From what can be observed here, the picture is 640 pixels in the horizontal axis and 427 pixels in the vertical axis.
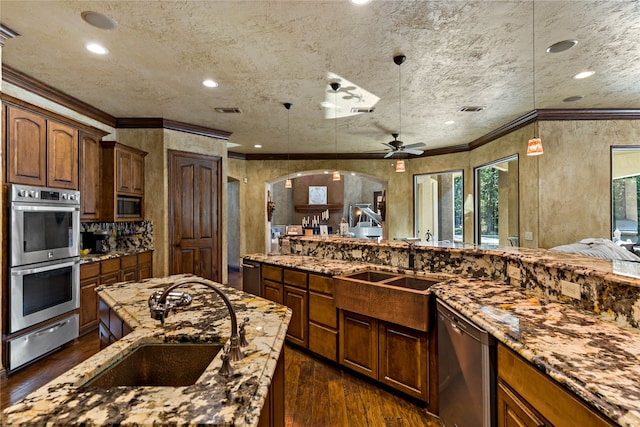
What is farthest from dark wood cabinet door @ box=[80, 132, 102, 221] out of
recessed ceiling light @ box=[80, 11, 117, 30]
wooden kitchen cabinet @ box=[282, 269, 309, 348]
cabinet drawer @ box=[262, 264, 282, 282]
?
wooden kitchen cabinet @ box=[282, 269, 309, 348]

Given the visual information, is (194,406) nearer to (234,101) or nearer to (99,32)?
(99,32)

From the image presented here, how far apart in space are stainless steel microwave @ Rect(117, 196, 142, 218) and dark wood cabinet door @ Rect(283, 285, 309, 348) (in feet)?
8.63

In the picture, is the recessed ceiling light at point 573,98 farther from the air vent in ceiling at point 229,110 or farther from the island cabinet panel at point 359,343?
the air vent in ceiling at point 229,110

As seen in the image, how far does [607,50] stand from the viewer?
9.57 feet

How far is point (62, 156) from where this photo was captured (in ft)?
11.3

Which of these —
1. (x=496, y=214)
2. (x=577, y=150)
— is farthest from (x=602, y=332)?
(x=496, y=214)

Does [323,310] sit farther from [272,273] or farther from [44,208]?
[44,208]

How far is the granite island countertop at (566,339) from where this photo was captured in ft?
3.26

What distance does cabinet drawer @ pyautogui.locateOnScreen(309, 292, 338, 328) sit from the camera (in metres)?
2.99

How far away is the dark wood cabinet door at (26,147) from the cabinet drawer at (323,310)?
291 centimetres

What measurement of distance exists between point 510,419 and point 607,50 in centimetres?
330

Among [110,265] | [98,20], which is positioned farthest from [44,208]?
[98,20]

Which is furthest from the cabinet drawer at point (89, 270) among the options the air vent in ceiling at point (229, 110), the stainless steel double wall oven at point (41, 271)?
the air vent in ceiling at point (229, 110)

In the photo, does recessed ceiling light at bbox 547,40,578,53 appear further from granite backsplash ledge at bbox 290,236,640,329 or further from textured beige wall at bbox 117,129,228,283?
textured beige wall at bbox 117,129,228,283
